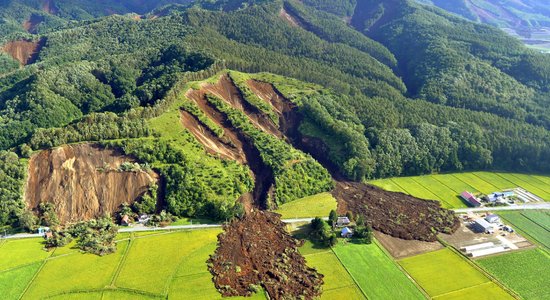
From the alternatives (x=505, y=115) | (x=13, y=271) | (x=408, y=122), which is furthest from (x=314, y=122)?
(x=13, y=271)

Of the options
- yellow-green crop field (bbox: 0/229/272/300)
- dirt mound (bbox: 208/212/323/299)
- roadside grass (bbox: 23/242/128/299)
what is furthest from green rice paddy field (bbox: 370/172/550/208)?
roadside grass (bbox: 23/242/128/299)

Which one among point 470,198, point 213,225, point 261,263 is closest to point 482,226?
point 470,198

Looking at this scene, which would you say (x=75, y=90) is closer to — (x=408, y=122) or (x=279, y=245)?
(x=279, y=245)

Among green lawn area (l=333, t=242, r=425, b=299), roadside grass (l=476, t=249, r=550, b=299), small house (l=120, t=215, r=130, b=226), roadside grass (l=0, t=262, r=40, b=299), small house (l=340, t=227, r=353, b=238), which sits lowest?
roadside grass (l=476, t=249, r=550, b=299)

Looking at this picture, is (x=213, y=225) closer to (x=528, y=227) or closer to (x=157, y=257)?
(x=157, y=257)

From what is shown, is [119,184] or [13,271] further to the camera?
[119,184]

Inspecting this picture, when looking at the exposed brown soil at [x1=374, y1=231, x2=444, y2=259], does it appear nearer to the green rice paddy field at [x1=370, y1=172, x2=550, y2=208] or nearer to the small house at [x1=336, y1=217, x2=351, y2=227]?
the small house at [x1=336, y1=217, x2=351, y2=227]
